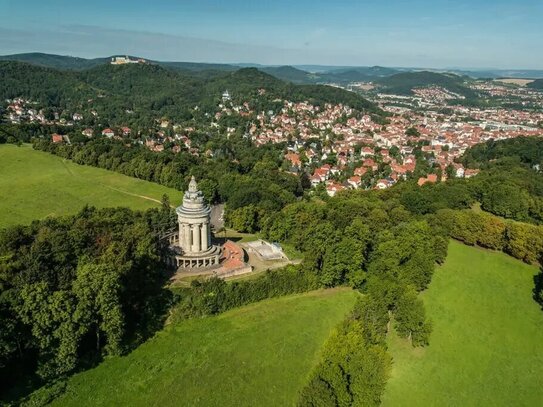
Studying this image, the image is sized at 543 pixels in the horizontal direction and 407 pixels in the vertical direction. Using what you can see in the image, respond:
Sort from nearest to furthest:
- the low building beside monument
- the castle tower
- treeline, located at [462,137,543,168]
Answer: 1. the low building beside monument
2. the castle tower
3. treeline, located at [462,137,543,168]

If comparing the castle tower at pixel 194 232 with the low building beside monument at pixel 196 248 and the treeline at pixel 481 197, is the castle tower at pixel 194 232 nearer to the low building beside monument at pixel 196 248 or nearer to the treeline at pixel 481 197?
the low building beside monument at pixel 196 248

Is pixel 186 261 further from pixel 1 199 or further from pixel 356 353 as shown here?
pixel 1 199

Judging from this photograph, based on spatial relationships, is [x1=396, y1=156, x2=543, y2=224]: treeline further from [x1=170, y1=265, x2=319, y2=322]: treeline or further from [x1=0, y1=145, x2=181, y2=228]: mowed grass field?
[x1=0, y1=145, x2=181, y2=228]: mowed grass field

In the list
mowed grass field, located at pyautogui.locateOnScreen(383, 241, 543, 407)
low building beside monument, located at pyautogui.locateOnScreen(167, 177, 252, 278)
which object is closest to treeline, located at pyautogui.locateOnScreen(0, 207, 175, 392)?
low building beside monument, located at pyautogui.locateOnScreen(167, 177, 252, 278)

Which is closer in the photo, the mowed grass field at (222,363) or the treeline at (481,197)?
the mowed grass field at (222,363)

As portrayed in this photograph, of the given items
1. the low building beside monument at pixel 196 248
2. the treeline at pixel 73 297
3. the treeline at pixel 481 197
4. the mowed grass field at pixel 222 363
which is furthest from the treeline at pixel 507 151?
the treeline at pixel 73 297
